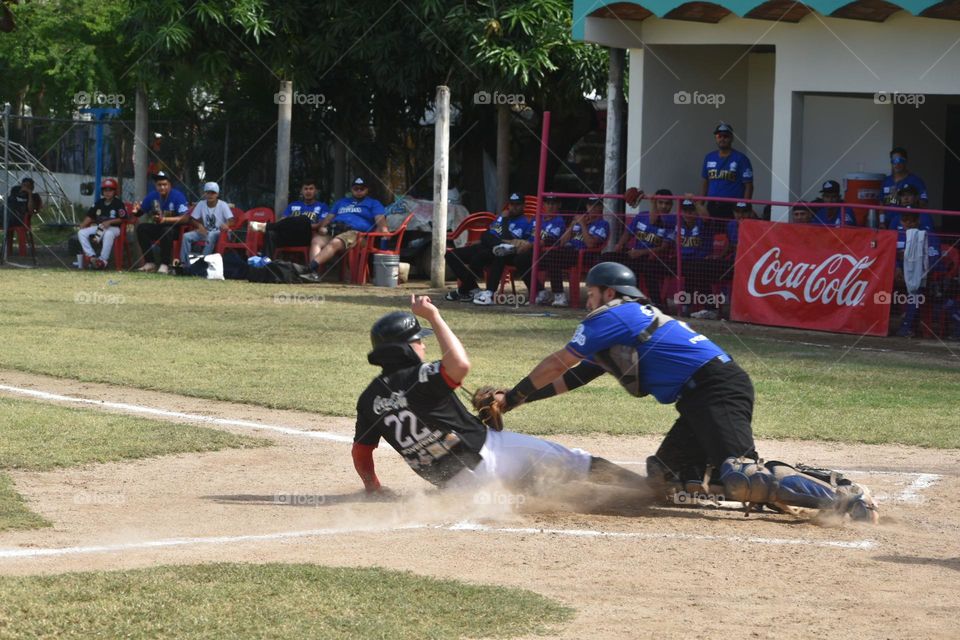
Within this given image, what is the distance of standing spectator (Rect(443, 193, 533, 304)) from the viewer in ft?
64.8

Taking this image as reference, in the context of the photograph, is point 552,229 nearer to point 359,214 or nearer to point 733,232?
point 733,232

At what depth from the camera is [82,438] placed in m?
9.51

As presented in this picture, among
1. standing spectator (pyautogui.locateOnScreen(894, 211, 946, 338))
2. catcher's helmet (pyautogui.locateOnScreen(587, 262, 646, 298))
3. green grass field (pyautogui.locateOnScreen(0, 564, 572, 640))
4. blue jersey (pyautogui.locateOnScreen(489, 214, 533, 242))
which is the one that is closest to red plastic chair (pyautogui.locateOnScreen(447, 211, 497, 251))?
blue jersey (pyautogui.locateOnScreen(489, 214, 533, 242))

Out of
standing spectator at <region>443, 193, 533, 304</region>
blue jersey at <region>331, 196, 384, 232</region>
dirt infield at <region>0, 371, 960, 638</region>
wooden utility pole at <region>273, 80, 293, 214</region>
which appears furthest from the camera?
wooden utility pole at <region>273, 80, 293, 214</region>

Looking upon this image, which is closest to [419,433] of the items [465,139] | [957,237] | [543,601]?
[543,601]

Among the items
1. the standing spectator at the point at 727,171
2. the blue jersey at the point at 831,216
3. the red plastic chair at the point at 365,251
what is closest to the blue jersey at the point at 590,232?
the standing spectator at the point at 727,171

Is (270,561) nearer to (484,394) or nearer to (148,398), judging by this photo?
(484,394)

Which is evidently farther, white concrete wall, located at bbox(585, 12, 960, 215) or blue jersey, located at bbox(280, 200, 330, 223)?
blue jersey, located at bbox(280, 200, 330, 223)

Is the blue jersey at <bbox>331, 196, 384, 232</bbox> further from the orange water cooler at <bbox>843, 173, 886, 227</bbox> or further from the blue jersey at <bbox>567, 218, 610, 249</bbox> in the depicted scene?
the orange water cooler at <bbox>843, 173, 886, 227</bbox>

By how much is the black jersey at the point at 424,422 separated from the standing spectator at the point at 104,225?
666 inches

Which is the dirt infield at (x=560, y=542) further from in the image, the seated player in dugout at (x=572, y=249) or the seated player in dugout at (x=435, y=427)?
the seated player in dugout at (x=572, y=249)

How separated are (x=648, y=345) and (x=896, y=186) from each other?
1044 cm

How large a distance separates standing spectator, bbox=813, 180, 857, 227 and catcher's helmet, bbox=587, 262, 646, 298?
896cm

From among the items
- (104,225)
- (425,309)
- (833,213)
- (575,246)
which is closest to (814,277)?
(833,213)
